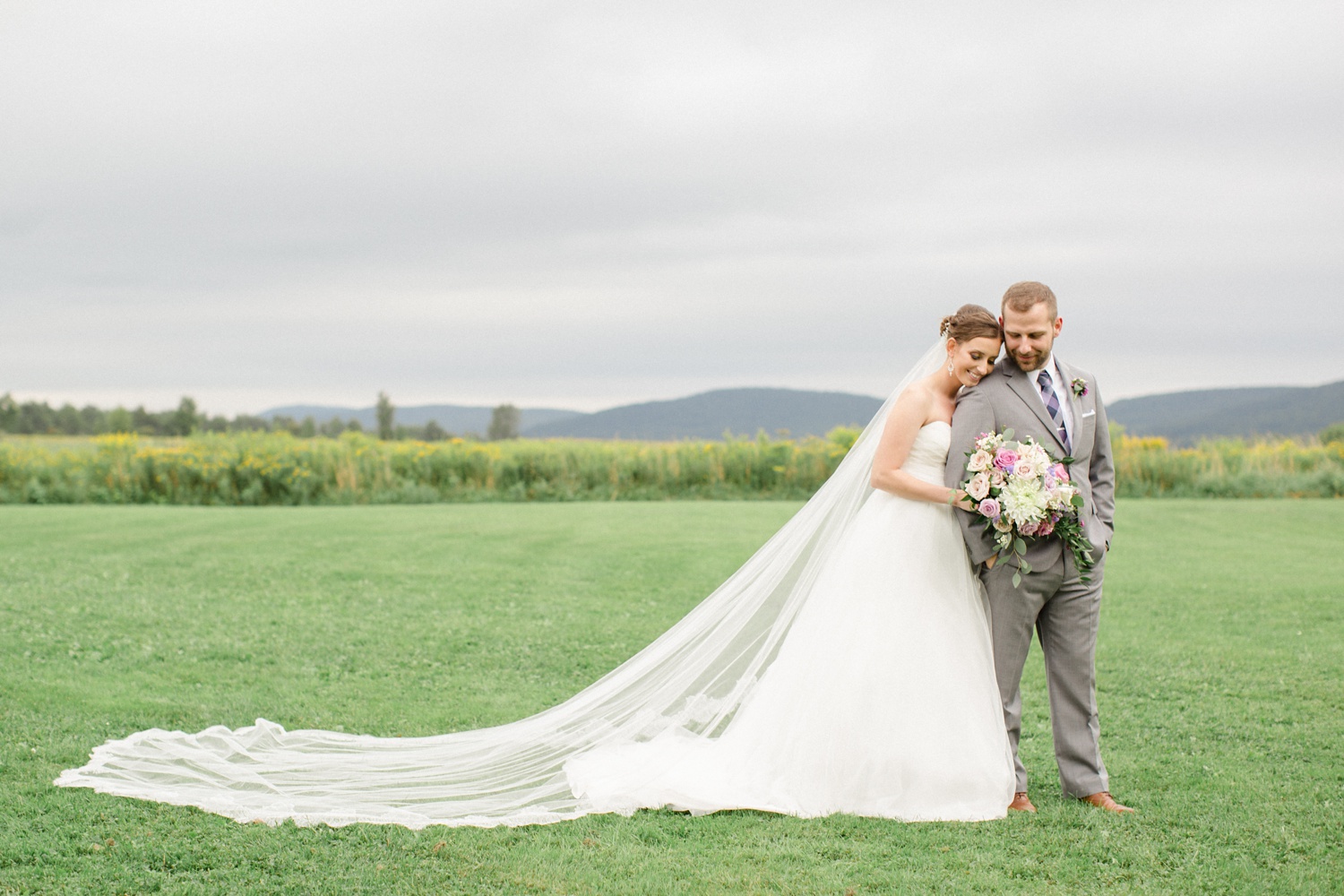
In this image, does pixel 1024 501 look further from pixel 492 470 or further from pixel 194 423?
pixel 194 423

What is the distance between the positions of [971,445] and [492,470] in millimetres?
19122

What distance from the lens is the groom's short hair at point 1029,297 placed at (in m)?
4.66

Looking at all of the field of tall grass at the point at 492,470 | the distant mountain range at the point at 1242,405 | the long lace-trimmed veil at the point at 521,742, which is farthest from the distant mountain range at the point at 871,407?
the long lace-trimmed veil at the point at 521,742

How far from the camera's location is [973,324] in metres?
4.85

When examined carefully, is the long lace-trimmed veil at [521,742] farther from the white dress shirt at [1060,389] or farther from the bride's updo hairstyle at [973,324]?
the white dress shirt at [1060,389]

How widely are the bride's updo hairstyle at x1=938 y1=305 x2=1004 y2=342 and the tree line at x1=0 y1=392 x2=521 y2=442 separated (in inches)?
843

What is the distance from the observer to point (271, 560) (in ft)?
41.9

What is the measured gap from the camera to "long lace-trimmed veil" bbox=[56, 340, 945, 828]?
16.2ft

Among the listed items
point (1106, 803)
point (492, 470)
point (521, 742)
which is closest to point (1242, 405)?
point (492, 470)

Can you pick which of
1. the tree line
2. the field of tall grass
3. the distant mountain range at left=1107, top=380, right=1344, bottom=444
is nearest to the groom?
the field of tall grass

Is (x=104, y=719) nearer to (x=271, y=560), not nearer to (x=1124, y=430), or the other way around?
(x=271, y=560)

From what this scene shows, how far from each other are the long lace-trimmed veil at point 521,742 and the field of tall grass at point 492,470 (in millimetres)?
16142

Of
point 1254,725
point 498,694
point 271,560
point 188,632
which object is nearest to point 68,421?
point 271,560

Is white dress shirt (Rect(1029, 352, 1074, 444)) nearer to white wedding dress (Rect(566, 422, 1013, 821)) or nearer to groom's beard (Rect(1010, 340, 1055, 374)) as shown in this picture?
groom's beard (Rect(1010, 340, 1055, 374))
